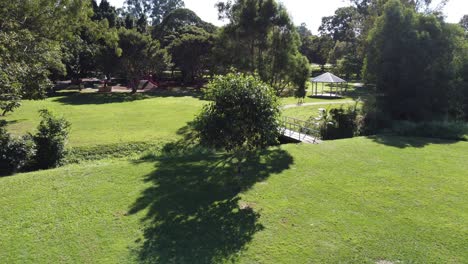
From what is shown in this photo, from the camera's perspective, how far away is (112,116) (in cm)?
2752

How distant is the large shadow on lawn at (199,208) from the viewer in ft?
25.7

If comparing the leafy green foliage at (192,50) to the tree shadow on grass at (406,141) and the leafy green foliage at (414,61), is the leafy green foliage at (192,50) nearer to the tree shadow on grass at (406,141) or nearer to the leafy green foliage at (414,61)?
the leafy green foliage at (414,61)

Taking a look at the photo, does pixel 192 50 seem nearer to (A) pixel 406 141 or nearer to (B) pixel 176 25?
(B) pixel 176 25

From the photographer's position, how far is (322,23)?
287ft

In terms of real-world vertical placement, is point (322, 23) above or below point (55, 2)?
above

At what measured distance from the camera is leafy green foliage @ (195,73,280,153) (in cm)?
1099

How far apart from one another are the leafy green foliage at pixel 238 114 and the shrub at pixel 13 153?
8.43 m

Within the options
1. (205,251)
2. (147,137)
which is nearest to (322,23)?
(147,137)

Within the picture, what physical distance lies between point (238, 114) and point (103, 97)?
3204 cm

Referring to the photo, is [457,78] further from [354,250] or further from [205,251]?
[205,251]

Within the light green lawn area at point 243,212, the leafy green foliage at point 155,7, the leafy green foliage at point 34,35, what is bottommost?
the light green lawn area at point 243,212

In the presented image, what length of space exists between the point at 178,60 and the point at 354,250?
45764 millimetres

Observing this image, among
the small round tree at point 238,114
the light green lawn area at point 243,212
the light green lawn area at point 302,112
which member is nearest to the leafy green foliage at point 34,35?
the light green lawn area at point 243,212

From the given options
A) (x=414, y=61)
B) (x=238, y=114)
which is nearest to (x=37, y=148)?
(x=238, y=114)
